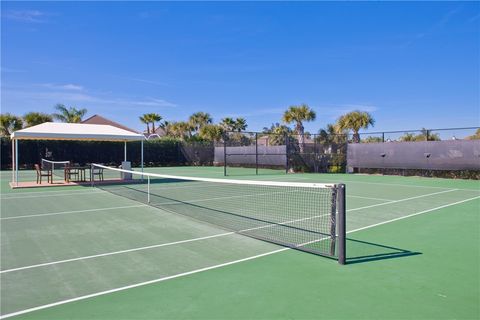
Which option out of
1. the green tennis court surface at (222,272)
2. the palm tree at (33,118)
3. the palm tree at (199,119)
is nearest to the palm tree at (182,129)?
the palm tree at (199,119)

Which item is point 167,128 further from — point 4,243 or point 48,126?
point 4,243

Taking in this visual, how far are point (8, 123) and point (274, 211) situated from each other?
3356 cm

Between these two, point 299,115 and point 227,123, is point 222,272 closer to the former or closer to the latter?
point 299,115

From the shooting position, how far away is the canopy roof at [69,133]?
16016mm

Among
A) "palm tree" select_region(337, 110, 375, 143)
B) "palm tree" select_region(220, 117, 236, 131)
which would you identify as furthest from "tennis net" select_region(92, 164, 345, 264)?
"palm tree" select_region(220, 117, 236, 131)

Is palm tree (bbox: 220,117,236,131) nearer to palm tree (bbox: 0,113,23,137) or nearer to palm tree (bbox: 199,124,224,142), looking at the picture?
palm tree (bbox: 199,124,224,142)

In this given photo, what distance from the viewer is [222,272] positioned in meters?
4.77

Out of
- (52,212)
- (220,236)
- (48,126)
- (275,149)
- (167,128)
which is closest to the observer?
(220,236)

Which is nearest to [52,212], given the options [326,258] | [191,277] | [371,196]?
[191,277]

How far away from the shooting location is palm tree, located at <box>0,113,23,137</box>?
110 ft

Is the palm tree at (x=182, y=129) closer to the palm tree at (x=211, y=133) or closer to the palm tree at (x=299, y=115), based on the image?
the palm tree at (x=211, y=133)

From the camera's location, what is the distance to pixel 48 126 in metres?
18.1

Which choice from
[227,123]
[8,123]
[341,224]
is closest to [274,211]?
[341,224]

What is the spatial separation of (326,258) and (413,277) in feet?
3.81
